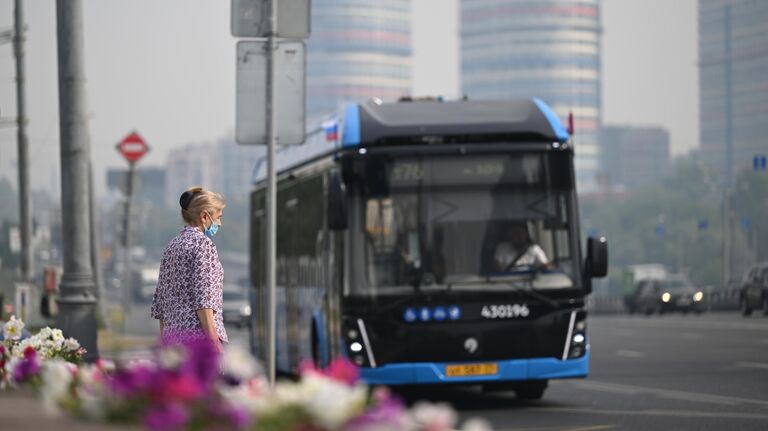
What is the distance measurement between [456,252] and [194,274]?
7.39 m

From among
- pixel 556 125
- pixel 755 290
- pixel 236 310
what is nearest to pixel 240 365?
pixel 556 125

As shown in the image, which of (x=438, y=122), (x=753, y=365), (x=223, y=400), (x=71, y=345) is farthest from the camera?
(x=753, y=365)

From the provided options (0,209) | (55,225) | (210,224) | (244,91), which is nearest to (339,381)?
(210,224)

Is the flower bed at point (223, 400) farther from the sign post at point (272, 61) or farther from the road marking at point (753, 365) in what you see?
the road marking at point (753, 365)

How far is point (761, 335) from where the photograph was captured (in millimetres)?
36062

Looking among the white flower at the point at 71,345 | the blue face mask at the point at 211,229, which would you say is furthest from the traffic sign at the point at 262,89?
the blue face mask at the point at 211,229

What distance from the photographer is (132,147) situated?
121 feet

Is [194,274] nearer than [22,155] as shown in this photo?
Yes

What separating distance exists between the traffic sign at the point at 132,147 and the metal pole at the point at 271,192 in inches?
950

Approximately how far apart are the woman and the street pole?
7.42 m

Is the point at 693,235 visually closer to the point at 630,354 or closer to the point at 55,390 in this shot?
the point at 630,354

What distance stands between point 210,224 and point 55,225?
49139 millimetres

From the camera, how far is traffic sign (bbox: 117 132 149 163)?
36.8 m

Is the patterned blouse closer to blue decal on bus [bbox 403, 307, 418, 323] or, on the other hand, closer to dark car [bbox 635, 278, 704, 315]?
blue decal on bus [bbox 403, 307, 418, 323]
